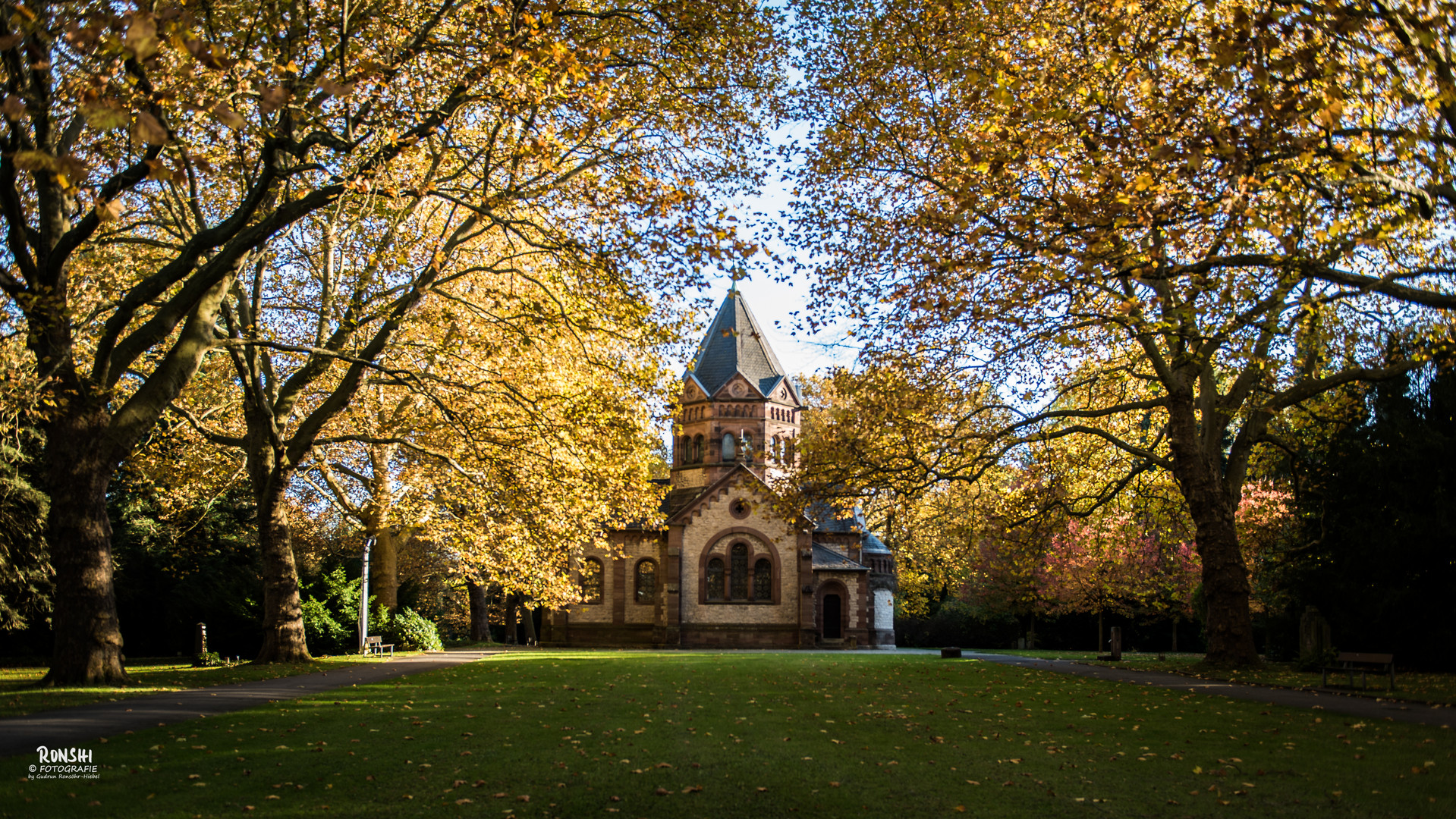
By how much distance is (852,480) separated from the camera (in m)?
19.1

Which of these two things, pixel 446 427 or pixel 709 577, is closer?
pixel 446 427

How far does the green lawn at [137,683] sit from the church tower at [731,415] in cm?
2991

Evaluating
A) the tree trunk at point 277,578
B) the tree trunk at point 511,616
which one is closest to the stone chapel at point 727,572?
the tree trunk at point 511,616

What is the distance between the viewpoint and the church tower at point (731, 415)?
5209 cm

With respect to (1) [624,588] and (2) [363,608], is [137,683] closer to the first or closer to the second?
(2) [363,608]

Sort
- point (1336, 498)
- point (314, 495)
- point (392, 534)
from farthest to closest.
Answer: point (314, 495) → point (392, 534) → point (1336, 498)

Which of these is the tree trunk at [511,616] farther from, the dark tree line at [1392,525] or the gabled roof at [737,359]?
the dark tree line at [1392,525]

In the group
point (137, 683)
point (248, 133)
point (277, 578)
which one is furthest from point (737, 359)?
point (137, 683)

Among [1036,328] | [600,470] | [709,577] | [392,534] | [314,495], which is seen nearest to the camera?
[1036,328]

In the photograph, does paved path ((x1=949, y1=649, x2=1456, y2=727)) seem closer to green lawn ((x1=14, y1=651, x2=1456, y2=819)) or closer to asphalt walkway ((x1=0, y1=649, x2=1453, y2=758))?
asphalt walkway ((x1=0, y1=649, x2=1453, y2=758))

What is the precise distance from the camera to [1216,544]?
2009 centimetres

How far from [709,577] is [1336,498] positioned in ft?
98.7

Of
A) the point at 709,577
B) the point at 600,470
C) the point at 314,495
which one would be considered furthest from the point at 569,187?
the point at 709,577

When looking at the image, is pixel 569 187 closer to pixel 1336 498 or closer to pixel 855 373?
pixel 855 373
